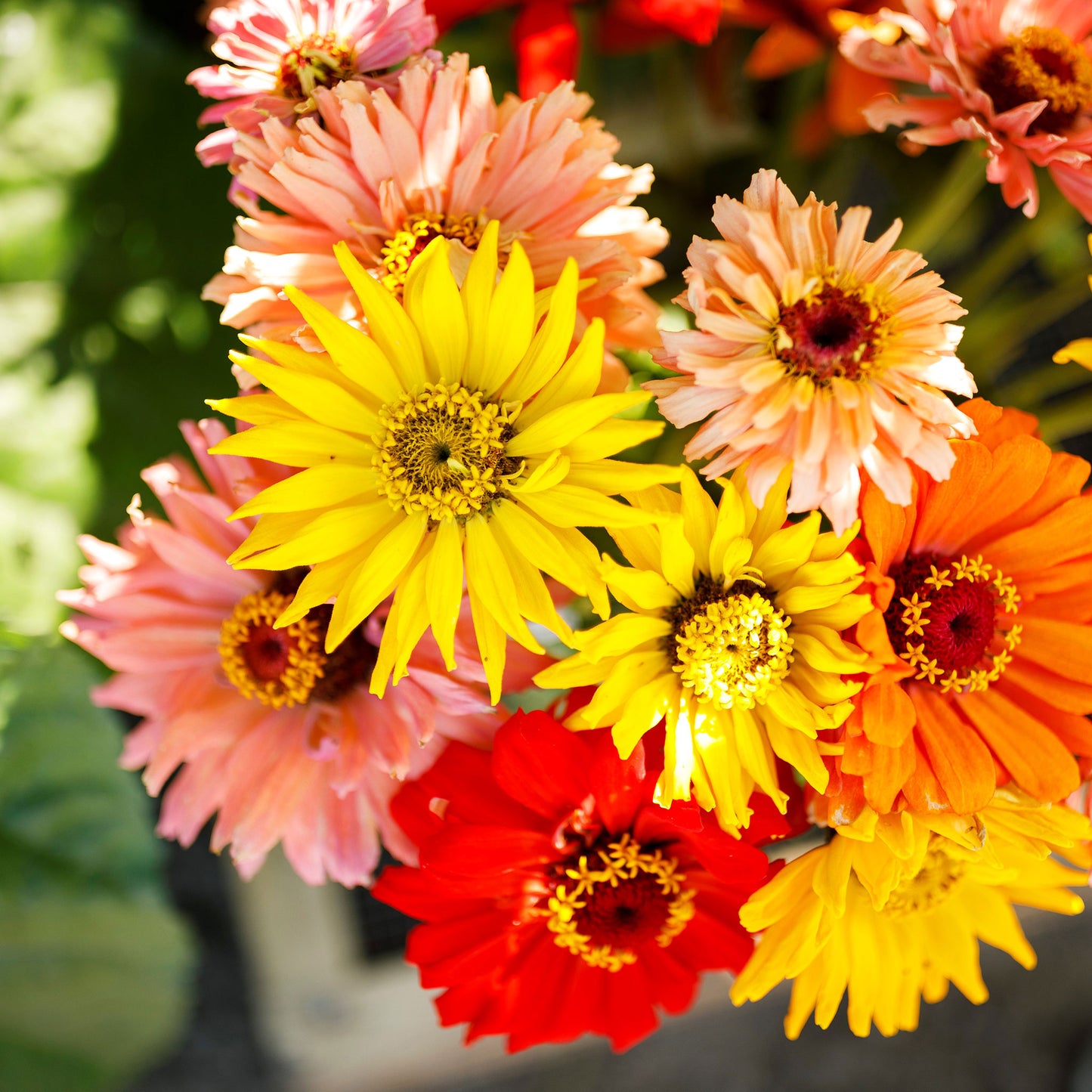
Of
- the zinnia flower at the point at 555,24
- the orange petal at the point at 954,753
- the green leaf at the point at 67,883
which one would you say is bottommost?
the green leaf at the point at 67,883

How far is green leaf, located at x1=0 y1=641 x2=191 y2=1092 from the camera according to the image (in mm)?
667

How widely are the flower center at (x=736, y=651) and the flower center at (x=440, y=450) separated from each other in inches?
3.8

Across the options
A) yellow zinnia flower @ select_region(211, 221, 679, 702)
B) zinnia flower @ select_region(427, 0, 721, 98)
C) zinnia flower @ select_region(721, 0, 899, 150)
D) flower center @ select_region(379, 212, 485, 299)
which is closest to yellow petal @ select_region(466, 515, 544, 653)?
yellow zinnia flower @ select_region(211, 221, 679, 702)

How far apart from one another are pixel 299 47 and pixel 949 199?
0.34 m

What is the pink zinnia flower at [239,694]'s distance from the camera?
18.2 inches

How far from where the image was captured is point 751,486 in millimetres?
367

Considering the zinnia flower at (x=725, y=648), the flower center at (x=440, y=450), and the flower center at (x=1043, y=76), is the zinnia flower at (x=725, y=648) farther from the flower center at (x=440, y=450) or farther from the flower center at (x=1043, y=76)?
the flower center at (x=1043, y=76)

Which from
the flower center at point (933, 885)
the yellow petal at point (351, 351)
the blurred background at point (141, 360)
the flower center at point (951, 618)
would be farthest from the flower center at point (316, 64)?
the flower center at point (933, 885)

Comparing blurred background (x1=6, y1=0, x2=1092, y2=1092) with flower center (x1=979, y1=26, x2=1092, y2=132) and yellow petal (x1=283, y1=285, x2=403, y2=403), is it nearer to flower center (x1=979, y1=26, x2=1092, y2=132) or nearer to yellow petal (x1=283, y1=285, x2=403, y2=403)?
flower center (x1=979, y1=26, x2=1092, y2=132)

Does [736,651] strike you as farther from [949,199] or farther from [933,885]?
[949,199]

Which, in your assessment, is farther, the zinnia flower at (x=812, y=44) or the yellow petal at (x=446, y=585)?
the zinnia flower at (x=812, y=44)

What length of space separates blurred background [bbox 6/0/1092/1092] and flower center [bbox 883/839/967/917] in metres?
0.25

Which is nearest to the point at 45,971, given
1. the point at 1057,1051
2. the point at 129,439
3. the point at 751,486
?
the point at 129,439

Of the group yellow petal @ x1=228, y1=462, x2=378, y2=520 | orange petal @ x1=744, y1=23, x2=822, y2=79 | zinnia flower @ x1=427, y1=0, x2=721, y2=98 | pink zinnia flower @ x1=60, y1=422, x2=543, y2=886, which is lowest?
pink zinnia flower @ x1=60, y1=422, x2=543, y2=886
